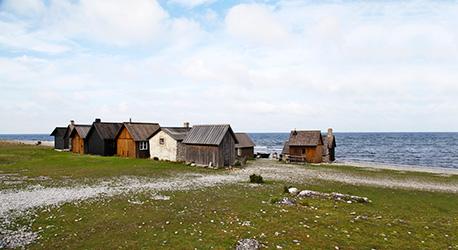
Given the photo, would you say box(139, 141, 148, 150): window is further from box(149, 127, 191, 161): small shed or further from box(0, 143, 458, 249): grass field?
box(0, 143, 458, 249): grass field

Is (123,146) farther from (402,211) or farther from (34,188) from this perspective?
(402,211)

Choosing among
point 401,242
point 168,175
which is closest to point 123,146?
point 168,175

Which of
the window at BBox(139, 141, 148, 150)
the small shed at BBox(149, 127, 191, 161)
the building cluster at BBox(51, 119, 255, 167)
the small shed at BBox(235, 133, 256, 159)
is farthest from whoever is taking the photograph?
the small shed at BBox(235, 133, 256, 159)

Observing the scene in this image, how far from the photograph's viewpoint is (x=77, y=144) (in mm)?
71812

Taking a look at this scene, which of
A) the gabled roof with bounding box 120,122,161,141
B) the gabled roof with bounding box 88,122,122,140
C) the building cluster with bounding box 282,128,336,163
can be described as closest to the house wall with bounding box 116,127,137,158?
the gabled roof with bounding box 120,122,161,141

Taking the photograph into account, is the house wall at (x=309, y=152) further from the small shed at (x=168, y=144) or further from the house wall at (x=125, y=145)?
the house wall at (x=125, y=145)

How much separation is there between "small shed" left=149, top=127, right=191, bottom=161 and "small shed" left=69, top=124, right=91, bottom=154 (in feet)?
66.1

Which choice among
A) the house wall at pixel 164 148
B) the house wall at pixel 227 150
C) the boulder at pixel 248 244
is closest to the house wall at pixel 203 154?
the house wall at pixel 227 150

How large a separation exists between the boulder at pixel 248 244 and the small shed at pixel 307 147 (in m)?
47.2

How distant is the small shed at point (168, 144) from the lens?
5416 cm

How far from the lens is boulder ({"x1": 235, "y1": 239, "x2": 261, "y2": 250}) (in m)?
14.0

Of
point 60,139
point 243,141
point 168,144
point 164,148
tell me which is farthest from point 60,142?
point 243,141

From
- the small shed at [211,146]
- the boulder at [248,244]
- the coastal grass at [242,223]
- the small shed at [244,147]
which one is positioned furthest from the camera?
the small shed at [244,147]

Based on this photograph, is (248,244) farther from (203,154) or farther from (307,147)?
(307,147)
